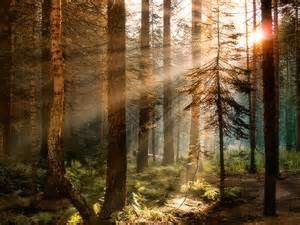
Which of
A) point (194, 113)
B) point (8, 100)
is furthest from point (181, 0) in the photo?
point (8, 100)

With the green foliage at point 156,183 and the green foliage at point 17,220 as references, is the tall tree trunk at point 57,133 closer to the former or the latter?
the green foliage at point 17,220

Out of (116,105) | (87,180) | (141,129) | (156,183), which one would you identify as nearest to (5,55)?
(87,180)

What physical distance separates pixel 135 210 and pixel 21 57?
901cm

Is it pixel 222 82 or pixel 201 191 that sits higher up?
pixel 222 82

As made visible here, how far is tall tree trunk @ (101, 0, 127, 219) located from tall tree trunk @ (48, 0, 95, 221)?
1231 mm

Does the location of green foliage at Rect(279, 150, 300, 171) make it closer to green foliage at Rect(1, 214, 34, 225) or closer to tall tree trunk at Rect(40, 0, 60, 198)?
tall tree trunk at Rect(40, 0, 60, 198)

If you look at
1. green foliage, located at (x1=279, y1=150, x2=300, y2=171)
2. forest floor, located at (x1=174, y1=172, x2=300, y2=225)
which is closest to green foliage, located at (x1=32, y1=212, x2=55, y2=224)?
forest floor, located at (x1=174, y1=172, x2=300, y2=225)

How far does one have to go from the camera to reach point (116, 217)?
416 inches

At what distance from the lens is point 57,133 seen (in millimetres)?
9875

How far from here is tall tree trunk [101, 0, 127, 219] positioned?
10797mm

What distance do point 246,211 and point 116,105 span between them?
19.2 feet

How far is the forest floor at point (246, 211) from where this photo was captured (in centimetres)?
1143

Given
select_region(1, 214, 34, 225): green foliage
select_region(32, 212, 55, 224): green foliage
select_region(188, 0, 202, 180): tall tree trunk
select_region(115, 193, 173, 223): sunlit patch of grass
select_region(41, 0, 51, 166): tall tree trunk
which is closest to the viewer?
select_region(115, 193, 173, 223): sunlit patch of grass

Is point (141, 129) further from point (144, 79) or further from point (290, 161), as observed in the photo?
point (290, 161)
